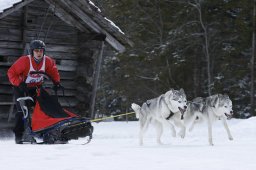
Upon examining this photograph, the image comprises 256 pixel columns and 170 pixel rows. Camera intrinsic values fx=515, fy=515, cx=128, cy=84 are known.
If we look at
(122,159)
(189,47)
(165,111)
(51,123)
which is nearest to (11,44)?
(51,123)

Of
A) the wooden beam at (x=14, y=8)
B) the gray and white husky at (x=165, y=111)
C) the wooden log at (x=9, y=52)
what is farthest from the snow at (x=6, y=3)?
the gray and white husky at (x=165, y=111)

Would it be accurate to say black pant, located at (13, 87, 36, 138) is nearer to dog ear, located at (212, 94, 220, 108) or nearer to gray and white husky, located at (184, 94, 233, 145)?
gray and white husky, located at (184, 94, 233, 145)

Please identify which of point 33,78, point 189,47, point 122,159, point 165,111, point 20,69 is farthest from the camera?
point 189,47

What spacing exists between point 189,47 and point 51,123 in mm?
16914

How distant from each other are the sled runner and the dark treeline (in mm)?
14518

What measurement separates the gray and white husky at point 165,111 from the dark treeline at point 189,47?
1304 centimetres

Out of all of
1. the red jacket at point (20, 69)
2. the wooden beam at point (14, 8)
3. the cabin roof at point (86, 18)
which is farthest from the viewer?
the cabin roof at point (86, 18)

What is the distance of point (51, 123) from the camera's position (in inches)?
336

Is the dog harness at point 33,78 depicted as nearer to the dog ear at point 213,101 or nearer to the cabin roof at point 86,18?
the dog ear at point 213,101

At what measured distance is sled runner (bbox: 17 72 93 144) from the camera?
336 inches

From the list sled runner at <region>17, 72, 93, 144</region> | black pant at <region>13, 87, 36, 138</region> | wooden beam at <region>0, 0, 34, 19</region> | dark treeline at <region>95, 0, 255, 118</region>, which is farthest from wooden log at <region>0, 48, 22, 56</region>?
dark treeline at <region>95, 0, 255, 118</region>

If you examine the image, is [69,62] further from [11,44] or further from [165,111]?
[165,111]

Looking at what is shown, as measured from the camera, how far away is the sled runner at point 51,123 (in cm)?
852

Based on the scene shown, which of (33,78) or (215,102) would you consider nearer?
(33,78)
